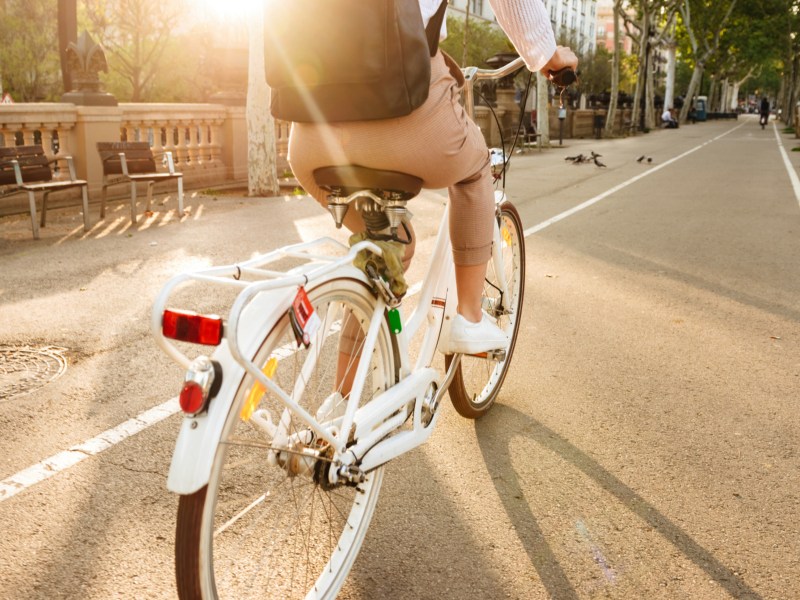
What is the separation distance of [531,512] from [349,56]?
72.1 inches

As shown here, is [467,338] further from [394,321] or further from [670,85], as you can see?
[670,85]

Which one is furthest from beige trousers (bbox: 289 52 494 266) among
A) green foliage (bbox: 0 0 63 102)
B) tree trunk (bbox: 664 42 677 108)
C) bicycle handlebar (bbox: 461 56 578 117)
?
tree trunk (bbox: 664 42 677 108)

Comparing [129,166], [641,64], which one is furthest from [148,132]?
[641,64]

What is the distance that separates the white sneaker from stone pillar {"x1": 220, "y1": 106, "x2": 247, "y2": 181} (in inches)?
549

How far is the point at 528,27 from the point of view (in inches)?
107

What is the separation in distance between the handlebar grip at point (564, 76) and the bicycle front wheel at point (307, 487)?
3.92ft

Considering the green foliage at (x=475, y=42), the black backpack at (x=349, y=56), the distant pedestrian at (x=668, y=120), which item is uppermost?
the green foliage at (x=475, y=42)

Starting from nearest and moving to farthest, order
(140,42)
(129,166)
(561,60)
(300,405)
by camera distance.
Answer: (300,405) → (561,60) → (129,166) → (140,42)

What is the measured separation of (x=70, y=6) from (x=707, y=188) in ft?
49.4

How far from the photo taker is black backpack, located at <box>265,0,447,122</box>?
2.20 m

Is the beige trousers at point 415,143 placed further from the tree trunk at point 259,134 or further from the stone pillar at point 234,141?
the stone pillar at point 234,141

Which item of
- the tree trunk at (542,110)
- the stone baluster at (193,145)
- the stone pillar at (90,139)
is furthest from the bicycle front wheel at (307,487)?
the tree trunk at (542,110)

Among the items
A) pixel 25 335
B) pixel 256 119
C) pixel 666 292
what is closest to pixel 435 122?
pixel 25 335

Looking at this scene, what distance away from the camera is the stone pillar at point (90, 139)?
1257 centimetres
